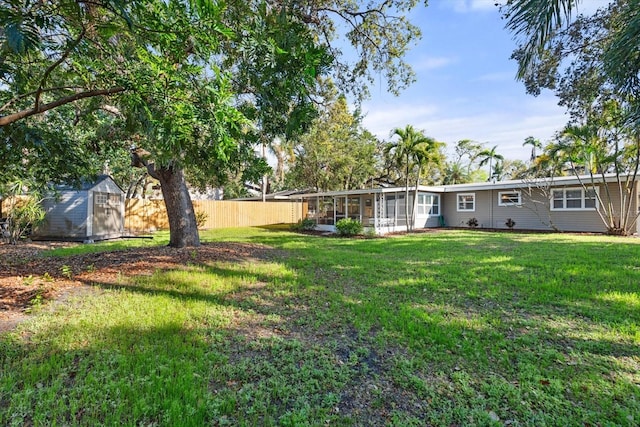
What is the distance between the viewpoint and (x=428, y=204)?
18.5 meters

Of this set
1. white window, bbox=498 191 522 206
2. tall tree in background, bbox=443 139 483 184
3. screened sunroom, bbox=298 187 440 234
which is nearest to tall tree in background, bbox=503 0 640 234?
white window, bbox=498 191 522 206

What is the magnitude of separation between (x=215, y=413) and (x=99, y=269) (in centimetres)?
509

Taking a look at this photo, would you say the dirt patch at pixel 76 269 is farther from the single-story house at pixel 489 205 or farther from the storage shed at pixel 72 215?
the single-story house at pixel 489 205

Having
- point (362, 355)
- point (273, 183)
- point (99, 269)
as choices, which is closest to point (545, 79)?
point (362, 355)

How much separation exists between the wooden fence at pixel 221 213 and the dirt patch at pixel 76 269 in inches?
343

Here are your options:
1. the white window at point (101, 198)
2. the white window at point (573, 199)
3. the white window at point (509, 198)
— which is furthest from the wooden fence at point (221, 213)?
the white window at point (573, 199)

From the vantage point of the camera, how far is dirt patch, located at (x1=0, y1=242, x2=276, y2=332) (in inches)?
161

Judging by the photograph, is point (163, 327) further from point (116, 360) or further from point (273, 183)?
point (273, 183)

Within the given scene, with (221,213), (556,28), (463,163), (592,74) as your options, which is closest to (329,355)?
(556,28)

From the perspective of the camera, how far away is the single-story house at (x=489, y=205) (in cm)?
1423

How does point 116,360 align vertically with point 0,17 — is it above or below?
below

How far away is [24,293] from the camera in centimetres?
435

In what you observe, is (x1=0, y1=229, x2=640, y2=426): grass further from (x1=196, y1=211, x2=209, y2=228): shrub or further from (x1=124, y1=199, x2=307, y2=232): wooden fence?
(x1=196, y1=211, x2=209, y2=228): shrub

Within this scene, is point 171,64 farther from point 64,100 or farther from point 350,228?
point 350,228
